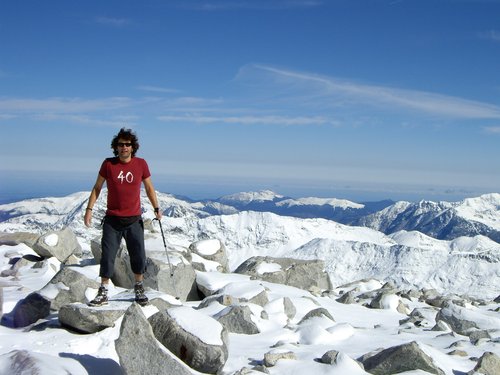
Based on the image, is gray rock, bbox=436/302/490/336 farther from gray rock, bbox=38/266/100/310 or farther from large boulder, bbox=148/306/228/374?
gray rock, bbox=38/266/100/310

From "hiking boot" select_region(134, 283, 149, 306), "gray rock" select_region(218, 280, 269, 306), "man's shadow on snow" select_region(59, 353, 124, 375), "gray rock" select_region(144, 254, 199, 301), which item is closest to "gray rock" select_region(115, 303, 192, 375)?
"man's shadow on snow" select_region(59, 353, 124, 375)

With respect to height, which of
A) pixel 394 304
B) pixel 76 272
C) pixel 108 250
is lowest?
pixel 394 304

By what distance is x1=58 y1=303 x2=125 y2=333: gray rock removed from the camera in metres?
10.5

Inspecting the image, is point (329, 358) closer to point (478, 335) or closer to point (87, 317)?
point (87, 317)

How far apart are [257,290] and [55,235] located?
1088 cm

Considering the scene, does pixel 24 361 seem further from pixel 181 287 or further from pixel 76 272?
pixel 181 287

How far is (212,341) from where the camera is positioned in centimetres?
947

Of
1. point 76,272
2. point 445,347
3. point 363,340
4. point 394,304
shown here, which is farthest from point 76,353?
point 394,304

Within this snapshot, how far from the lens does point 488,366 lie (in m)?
10.5

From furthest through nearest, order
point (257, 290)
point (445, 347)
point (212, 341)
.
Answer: point (257, 290)
point (445, 347)
point (212, 341)

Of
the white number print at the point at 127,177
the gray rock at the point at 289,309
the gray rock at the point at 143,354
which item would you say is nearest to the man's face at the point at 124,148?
the white number print at the point at 127,177

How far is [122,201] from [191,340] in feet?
11.9

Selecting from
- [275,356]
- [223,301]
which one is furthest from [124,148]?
[223,301]

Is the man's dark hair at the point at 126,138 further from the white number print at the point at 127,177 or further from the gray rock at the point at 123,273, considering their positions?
the gray rock at the point at 123,273
